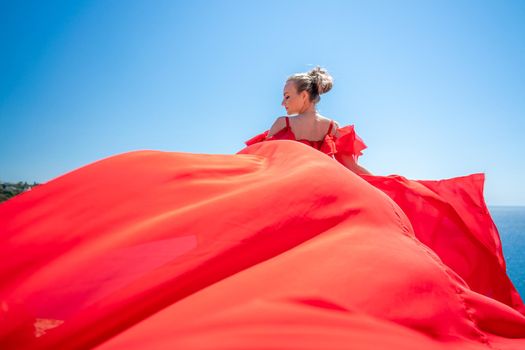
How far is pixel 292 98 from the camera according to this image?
370cm

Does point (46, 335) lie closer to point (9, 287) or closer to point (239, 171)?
point (9, 287)

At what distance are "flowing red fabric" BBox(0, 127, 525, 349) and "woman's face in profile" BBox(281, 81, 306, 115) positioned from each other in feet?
8.89

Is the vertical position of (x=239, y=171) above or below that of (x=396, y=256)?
above

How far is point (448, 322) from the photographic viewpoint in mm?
A: 769

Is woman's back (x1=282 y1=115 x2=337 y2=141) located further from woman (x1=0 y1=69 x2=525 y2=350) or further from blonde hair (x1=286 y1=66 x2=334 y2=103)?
woman (x1=0 y1=69 x2=525 y2=350)

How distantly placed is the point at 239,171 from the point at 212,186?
0.18 meters

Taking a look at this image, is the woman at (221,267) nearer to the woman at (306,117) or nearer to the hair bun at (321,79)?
the woman at (306,117)

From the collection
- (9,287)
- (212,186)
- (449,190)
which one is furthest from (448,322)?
(449,190)

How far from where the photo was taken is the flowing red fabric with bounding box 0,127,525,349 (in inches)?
23.7

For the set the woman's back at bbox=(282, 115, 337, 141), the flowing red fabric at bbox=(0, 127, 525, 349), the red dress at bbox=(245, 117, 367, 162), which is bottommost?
the flowing red fabric at bbox=(0, 127, 525, 349)

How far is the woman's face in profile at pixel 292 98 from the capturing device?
3.69 m

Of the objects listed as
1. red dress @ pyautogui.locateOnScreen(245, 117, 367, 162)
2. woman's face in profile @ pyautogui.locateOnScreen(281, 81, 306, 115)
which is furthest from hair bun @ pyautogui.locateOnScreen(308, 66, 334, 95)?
red dress @ pyautogui.locateOnScreen(245, 117, 367, 162)

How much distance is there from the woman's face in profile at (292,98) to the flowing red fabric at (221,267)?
8.89 feet

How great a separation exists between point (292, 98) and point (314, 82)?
329 mm
